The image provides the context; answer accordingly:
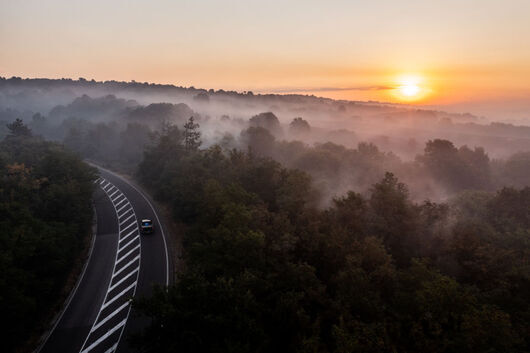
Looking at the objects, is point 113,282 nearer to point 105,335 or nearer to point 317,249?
point 105,335

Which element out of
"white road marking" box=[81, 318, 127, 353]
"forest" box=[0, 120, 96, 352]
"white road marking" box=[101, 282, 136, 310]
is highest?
"forest" box=[0, 120, 96, 352]

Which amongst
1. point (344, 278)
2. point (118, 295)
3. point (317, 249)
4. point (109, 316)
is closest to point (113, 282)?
point (118, 295)

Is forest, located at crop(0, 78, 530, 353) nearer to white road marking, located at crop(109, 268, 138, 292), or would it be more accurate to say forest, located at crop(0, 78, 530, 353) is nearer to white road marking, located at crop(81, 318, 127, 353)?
white road marking, located at crop(81, 318, 127, 353)

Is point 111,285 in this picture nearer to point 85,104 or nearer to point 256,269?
point 256,269

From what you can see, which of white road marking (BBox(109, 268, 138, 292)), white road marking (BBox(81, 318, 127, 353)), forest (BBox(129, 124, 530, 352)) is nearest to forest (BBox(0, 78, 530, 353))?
forest (BBox(129, 124, 530, 352))

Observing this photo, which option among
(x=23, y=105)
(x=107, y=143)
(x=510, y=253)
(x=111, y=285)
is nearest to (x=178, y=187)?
(x=111, y=285)

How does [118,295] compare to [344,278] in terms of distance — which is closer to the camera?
[344,278]
